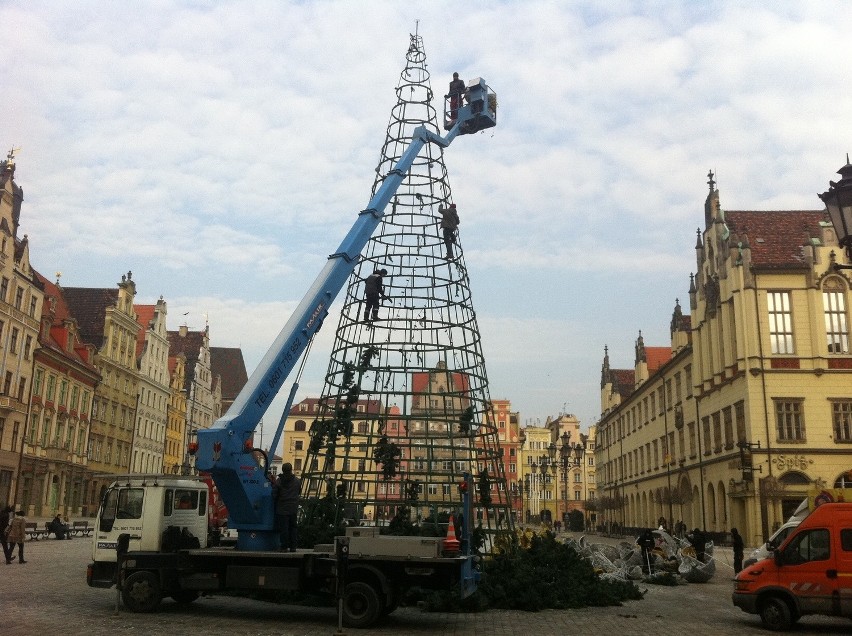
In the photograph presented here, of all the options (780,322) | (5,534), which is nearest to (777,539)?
(5,534)

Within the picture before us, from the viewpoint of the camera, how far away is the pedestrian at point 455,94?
67.8ft

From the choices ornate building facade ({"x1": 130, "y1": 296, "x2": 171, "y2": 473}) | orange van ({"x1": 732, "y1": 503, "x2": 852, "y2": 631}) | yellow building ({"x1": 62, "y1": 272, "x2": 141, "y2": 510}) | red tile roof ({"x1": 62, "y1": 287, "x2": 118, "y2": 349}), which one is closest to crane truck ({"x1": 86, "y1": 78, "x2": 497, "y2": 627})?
orange van ({"x1": 732, "y1": 503, "x2": 852, "y2": 631})

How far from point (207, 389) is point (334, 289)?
3002 inches

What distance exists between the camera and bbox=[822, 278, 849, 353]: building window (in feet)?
124

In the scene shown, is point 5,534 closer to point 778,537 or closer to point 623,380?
point 778,537

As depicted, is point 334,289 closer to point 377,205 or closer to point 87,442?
point 377,205

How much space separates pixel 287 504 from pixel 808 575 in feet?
32.0

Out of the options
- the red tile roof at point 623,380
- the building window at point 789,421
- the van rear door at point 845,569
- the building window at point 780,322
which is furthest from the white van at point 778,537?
the red tile roof at point 623,380

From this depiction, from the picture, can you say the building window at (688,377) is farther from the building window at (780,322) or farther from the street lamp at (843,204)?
the street lamp at (843,204)

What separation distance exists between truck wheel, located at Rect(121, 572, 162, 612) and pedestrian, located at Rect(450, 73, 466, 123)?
44.1ft

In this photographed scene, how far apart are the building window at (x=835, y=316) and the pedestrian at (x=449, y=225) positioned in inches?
1074

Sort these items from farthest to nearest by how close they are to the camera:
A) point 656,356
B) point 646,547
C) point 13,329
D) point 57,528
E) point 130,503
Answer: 1. point 656,356
2. point 13,329
3. point 57,528
4. point 646,547
5. point 130,503

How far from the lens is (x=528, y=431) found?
4599 inches

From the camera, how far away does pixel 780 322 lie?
38375 millimetres
